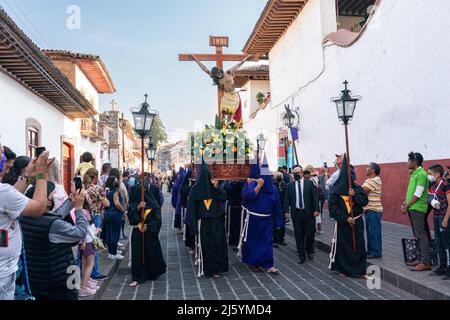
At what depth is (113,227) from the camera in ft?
24.3

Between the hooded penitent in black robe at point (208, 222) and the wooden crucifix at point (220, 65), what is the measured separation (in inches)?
93.4

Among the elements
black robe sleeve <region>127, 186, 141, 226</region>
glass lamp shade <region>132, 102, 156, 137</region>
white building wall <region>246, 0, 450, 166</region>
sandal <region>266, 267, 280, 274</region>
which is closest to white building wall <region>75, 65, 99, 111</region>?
white building wall <region>246, 0, 450, 166</region>

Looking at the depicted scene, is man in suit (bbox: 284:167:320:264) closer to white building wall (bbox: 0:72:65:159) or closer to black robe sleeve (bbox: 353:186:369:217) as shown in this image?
black robe sleeve (bbox: 353:186:369:217)

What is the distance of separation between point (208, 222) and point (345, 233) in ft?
7.63

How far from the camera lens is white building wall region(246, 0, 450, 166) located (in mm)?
8977

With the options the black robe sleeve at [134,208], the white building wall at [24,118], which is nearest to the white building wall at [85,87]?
the white building wall at [24,118]

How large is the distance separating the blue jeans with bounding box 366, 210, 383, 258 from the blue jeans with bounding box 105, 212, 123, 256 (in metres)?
4.66

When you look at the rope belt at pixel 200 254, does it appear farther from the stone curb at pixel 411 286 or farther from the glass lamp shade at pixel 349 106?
the glass lamp shade at pixel 349 106

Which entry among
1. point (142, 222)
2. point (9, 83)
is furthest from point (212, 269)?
point (9, 83)

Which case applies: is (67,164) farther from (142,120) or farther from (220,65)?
(142,120)

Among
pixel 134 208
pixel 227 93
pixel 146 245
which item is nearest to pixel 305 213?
pixel 227 93
